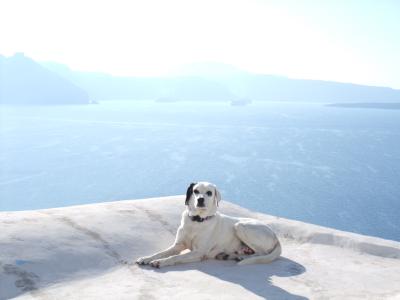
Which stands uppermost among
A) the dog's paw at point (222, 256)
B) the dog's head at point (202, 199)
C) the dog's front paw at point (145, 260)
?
the dog's head at point (202, 199)

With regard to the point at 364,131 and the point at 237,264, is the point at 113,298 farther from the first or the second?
the point at 364,131

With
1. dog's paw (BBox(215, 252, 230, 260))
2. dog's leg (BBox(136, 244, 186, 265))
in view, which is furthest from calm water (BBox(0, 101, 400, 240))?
dog's leg (BBox(136, 244, 186, 265))

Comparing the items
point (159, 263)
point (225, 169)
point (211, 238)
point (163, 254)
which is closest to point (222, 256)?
point (211, 238)

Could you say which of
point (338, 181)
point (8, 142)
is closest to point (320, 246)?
point (338, 181)

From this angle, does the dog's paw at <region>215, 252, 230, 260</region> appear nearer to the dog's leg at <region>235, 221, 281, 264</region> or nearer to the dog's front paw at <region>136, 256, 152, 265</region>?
the dog's leg at <region>235, 221, 281, 264</region>

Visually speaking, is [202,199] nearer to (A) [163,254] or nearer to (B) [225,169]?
(A) [163,254]

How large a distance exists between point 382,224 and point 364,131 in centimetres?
7366

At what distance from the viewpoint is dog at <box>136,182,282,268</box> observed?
696cm

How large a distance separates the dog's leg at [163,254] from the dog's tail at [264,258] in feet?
3.23

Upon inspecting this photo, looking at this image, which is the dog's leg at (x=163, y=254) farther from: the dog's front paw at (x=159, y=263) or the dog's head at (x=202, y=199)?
the dog's head at (x=202, y=199)

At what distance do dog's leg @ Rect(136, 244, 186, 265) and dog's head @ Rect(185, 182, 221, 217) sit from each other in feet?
2.05

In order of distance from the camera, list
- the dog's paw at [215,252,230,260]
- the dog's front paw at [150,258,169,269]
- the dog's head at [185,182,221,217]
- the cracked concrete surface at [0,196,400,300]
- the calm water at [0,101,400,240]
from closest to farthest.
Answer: the cracked concrete surface at [0,196,400,300] → the dog's front paw at [150,258,169,269] → the dog's head at [185,182,221,217] → the dog's paw at [215,252,230,260] → the calm water at [0,101,400,240]

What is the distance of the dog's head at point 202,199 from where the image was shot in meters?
6.90

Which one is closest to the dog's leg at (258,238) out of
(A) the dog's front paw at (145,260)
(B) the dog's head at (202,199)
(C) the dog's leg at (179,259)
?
(B) the dog's head at (202,199)
